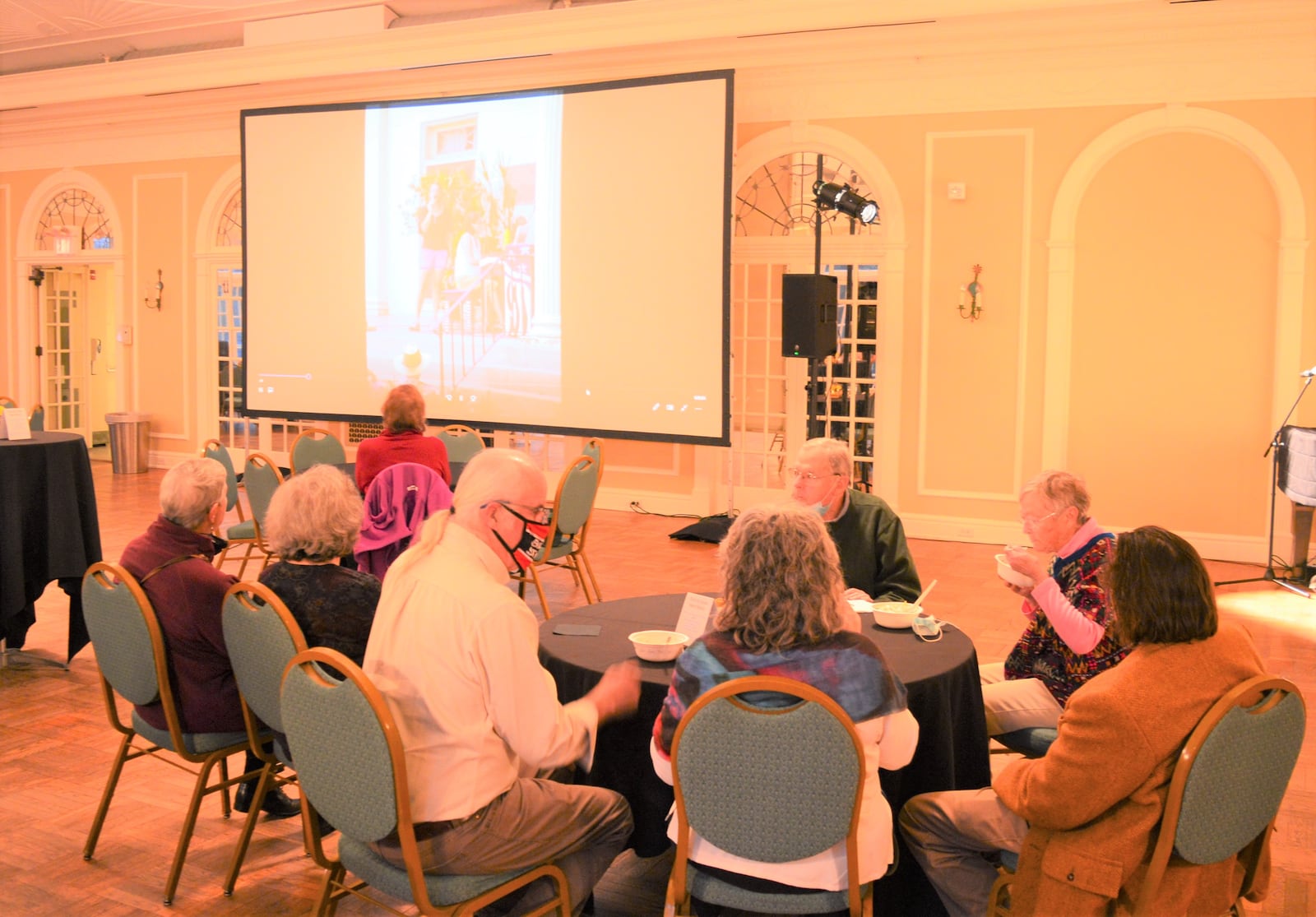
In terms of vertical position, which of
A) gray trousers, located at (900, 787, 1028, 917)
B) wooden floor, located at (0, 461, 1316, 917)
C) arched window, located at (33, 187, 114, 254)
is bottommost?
wooden floor, located at (0, 461, 1316, 917)

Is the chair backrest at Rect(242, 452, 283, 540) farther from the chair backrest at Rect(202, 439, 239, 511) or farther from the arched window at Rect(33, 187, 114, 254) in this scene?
the arched window at Rect(33, 187, 114, 254)

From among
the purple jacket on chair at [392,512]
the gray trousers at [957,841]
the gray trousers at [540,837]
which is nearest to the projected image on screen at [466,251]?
the purple jacket on chair at [392,512]

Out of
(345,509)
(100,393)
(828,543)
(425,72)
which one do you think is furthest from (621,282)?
(100,393)

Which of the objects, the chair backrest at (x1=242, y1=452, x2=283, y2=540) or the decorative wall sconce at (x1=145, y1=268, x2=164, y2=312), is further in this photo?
the decorative wall sconce at (x1=145, y1=268, x2=164, y2=312)

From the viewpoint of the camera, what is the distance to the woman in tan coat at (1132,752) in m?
2.03

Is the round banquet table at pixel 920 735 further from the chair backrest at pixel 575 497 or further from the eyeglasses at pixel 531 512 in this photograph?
the chair backrest at pixel 575 497

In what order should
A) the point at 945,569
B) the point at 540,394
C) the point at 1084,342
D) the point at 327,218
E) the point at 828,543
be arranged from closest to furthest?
the point at 828,543
the point at 945,569
the point at 1084,342
the point at 540,394
the point at 327,218

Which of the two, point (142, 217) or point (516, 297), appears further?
point (142, 217)

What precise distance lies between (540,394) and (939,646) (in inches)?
245

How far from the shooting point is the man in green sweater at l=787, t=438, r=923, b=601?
378 centimetres

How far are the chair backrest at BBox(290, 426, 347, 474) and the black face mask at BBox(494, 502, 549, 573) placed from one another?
172 inches

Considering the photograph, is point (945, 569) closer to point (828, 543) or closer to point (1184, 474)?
point (1184, 474)

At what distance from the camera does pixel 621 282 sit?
329 inches

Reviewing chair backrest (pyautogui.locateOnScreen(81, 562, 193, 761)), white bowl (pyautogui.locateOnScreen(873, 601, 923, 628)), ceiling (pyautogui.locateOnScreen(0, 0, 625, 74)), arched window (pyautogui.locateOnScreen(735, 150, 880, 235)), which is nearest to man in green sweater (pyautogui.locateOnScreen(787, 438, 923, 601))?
white bowl (pyautogui.locateOnScreen(873, 601, 923, 628))
